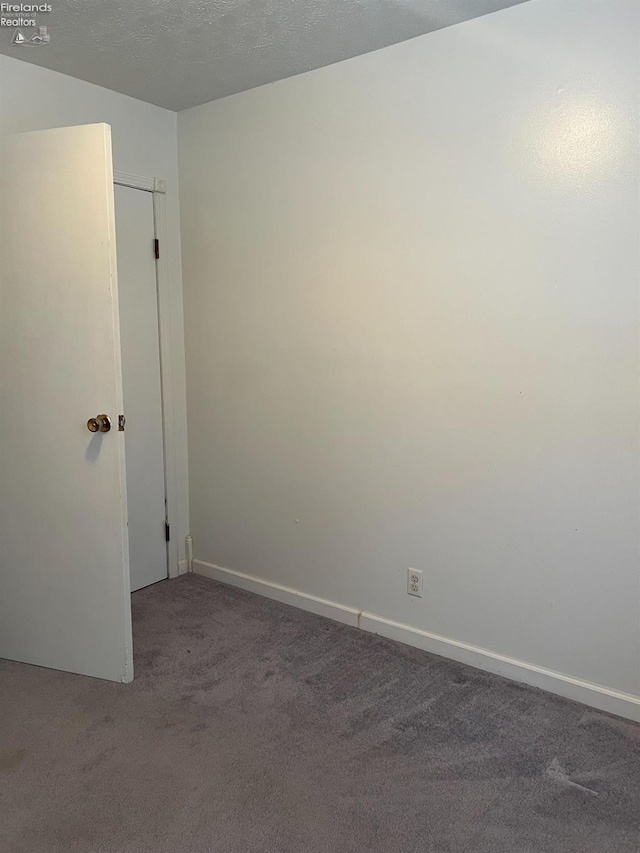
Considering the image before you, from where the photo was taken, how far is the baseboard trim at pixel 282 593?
320 cm

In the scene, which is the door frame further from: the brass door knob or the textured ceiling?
the brass door knob

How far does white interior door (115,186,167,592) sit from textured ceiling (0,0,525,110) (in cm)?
62

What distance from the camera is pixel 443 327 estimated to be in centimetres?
275

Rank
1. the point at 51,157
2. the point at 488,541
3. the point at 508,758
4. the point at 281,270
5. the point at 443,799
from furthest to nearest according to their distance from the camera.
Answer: the point at 281,270 < the point at 488,541 < the point at 51,157 < the point at 508,758 < the point at 443,799

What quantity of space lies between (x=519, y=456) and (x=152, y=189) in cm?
232

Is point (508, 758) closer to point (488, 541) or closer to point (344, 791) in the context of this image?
point (344, 791)

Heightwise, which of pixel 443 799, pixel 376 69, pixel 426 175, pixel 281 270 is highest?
pixel 376 69

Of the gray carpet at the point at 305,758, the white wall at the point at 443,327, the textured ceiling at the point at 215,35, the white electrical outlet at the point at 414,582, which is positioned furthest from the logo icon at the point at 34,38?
the white electrical outlet at the point at 414,582

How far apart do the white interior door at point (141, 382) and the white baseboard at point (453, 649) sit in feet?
1.34

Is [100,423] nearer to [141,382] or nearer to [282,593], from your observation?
[141,382]

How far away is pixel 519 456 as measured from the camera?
8.51 ft

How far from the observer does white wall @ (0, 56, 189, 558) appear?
294 centimetres

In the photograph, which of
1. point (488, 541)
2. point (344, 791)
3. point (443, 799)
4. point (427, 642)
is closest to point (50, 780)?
point (344, 791)

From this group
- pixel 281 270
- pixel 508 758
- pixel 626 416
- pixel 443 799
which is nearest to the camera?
pixel 443 799
